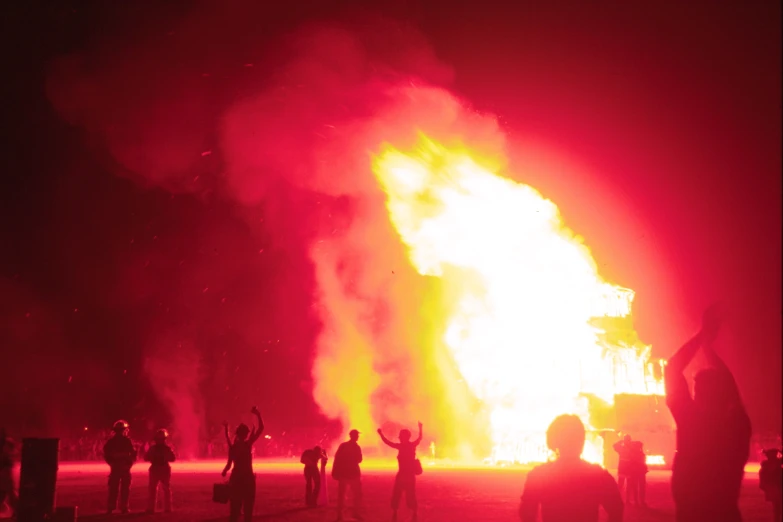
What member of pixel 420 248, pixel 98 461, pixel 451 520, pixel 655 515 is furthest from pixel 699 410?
pixel 98 461

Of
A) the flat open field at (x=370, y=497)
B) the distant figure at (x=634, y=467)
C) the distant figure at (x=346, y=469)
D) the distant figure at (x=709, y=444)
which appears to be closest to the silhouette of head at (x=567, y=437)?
the distant figure at (x=709, y=444)

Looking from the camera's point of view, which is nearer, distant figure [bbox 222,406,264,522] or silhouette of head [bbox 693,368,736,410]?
silhouette of head [bbox 693,368,736,410]

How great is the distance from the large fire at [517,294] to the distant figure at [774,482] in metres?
21.6

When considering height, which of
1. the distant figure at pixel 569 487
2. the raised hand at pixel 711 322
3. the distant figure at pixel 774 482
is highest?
the raised hand at pixel 711 322

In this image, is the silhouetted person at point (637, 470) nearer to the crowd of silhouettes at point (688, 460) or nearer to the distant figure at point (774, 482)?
the distant figure at point (774, 482)

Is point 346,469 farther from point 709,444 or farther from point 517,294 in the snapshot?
point 517,294

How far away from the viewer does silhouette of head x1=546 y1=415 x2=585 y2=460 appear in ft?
17.0

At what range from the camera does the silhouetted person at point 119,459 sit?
15.0 meters

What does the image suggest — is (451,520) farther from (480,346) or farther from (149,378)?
(149,378)

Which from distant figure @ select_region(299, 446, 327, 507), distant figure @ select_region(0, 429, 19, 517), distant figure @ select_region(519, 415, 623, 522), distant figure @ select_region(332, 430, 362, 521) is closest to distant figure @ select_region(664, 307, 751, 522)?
distant figure @ select_region(519, 415, 623, 522)

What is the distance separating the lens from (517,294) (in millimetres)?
37375

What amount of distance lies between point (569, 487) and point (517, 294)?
107ft

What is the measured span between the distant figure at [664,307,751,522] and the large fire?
1233 inches

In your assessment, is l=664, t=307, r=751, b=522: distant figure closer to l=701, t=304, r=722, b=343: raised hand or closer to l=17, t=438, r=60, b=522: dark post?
l=701, t=304, r=722, b=343: raised hand
